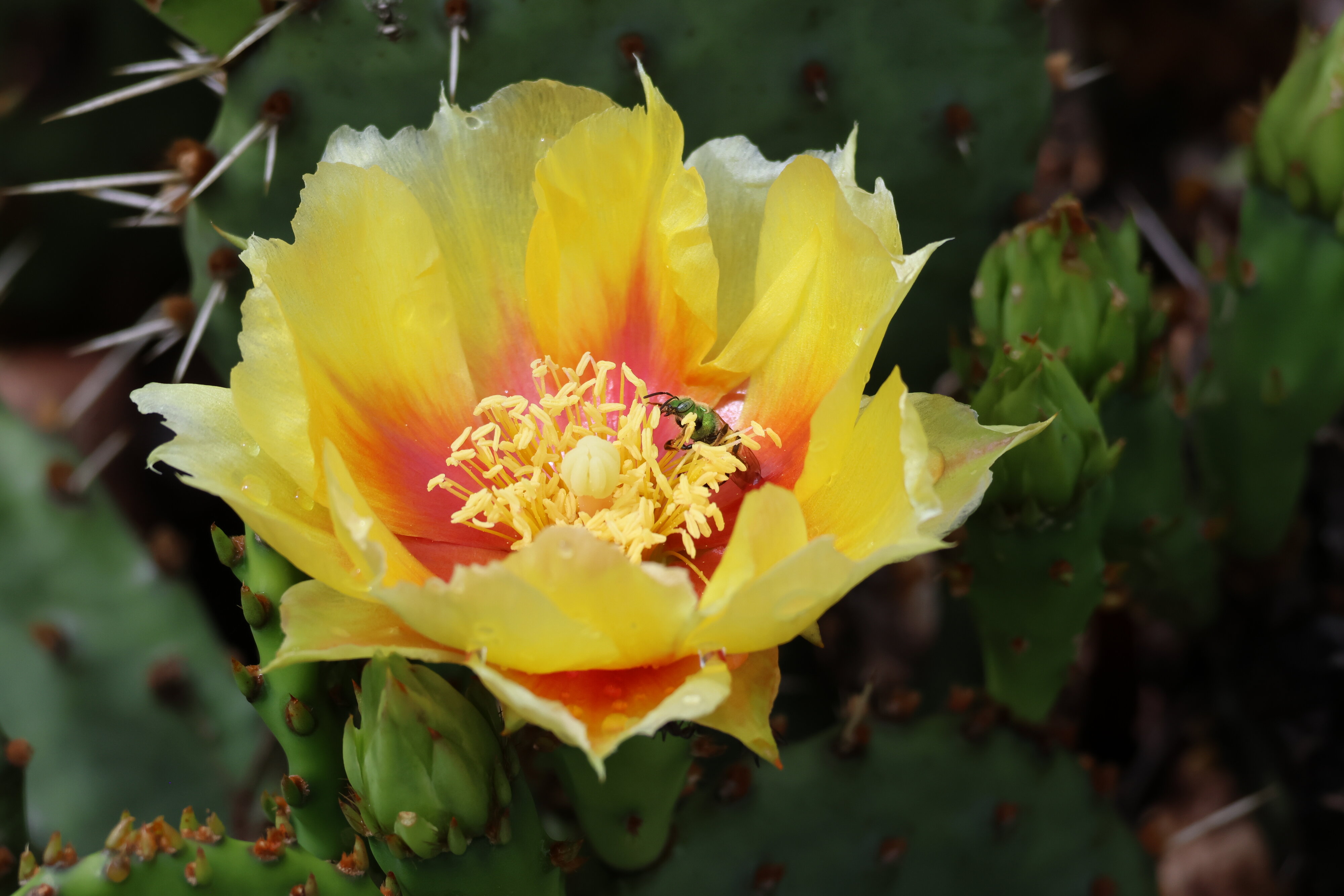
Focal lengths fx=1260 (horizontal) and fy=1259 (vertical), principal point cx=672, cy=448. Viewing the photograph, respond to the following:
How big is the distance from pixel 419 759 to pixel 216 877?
24 cm

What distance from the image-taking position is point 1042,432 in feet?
3.00

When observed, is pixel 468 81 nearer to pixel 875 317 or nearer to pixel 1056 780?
pixel 875 317

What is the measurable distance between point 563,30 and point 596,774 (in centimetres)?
59

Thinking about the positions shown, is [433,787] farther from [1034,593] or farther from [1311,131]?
[1311,131]

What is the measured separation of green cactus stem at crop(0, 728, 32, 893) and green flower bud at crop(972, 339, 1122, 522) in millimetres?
811

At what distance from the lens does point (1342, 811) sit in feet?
4.30

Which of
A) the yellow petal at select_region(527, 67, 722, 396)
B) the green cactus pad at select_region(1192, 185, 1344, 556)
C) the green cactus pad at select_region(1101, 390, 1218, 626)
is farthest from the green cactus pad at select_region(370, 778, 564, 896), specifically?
the green cactus pad at select_region(1192, 185, 1344, 556)

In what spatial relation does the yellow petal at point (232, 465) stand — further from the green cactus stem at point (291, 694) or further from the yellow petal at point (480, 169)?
the yellow petal at point (480, 169)

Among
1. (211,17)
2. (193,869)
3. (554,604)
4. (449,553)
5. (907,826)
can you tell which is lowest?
(907,826)

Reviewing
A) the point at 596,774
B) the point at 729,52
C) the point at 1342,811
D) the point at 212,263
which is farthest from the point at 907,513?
the point at 1342,811

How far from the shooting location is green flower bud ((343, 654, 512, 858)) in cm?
69

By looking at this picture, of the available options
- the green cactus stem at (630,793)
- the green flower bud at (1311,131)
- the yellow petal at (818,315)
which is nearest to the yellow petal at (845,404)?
the yellow petal at (818,315)

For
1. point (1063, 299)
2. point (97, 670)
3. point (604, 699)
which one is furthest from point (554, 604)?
point (97, 670)

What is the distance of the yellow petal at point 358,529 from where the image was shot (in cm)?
67
